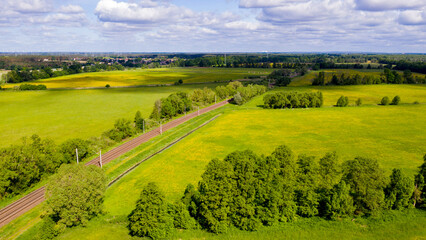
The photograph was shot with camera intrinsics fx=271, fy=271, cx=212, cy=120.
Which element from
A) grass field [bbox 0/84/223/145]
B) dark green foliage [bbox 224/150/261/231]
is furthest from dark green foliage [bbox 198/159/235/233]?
grass field [bbox 0/84/223/145]

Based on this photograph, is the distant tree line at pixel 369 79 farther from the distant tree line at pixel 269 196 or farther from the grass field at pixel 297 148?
the distant tree line at pixel 269 196

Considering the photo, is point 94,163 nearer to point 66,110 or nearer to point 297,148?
point 297,148

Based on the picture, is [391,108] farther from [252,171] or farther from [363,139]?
[252,171]

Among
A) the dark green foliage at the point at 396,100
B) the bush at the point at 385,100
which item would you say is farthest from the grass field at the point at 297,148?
the bush at the point at 385,100

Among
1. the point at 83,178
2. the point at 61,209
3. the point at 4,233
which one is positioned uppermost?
the point at 83,178

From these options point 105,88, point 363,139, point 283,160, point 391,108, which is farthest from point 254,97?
point 283,160

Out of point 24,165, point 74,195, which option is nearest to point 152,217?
point 74,195
